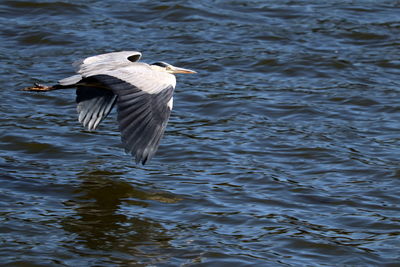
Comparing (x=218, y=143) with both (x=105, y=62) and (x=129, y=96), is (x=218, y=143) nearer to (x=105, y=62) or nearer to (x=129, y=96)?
(x=105, y=62)

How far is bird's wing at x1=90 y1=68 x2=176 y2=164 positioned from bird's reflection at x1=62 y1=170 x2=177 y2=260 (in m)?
0.69

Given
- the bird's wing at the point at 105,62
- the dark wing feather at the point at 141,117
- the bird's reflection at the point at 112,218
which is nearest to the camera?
the dark wing feather at the point at 141,117

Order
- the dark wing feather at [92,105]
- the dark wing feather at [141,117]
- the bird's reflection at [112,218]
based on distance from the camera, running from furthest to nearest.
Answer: the dark wing feather at [92,105] < the bird's reflection at [112,218] < the dark wing feather at [141,117]

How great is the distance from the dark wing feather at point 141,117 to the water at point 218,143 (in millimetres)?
761

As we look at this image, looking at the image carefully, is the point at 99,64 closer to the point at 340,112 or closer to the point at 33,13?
the point at 340,112

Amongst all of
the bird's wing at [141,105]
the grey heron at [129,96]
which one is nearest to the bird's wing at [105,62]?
the grey heron at [129,96]

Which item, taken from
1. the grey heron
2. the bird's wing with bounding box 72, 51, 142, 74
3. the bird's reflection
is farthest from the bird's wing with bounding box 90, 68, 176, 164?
the bird's reflection

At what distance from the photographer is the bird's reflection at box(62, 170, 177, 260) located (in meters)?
5.99

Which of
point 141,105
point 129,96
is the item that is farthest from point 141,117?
point 129,96

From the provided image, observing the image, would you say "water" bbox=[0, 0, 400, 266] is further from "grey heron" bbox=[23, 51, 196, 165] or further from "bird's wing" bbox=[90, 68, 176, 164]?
"bird's wing" bbox=[90, 68, 176, 164]

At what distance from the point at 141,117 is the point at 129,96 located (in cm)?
27

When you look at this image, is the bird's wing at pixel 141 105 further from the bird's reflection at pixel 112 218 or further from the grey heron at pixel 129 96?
the bird's reflection at pixel 112 218

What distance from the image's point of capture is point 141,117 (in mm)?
6031

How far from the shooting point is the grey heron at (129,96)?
5863 millimetres
